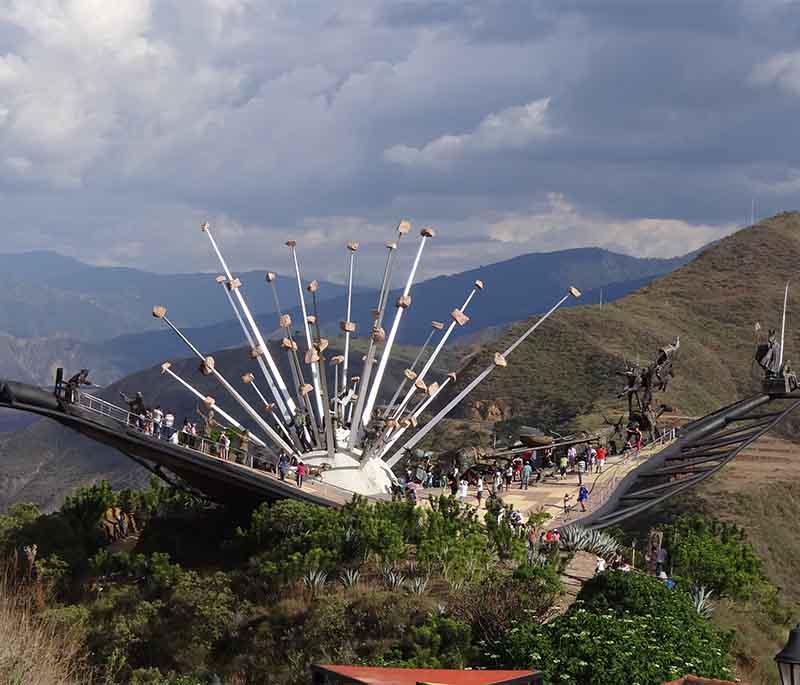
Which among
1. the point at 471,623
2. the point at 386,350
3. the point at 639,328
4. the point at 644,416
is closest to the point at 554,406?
the point at 639,328

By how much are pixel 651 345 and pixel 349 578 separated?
91607 millimetres

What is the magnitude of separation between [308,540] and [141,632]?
442cm

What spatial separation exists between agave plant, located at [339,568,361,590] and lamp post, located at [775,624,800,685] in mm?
17439

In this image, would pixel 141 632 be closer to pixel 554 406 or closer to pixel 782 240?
pixel 554 406

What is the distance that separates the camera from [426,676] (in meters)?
15.0

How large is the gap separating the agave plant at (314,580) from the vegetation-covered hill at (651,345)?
6052 centimetres

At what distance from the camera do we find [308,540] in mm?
30500

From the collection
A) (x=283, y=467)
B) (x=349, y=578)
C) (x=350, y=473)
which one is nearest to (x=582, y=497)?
(x=350, y=473)

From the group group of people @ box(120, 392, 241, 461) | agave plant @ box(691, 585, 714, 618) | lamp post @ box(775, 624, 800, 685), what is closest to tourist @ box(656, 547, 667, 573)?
agave plant @ box(691, 585, 714, 618)

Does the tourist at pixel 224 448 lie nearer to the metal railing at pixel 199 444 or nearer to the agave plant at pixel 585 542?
the metal railing at pixel 199 444

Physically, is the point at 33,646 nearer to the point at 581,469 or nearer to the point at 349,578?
the point at 349,578

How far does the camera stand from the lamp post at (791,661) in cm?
1216

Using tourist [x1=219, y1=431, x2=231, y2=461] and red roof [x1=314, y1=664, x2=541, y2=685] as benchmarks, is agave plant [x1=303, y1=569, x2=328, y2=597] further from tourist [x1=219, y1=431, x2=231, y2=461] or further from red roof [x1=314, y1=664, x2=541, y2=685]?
red roof [x1=314, y1=664, x2=541, y2=685]

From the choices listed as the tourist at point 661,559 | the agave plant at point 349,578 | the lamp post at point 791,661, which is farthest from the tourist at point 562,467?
the lamp post at point 791,661
